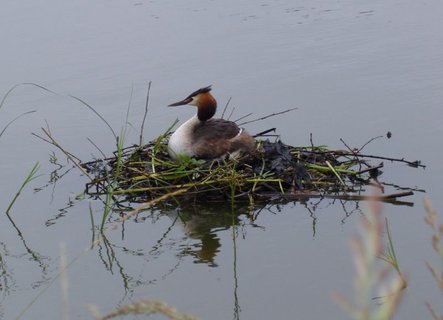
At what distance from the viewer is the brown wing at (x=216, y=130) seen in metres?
6.02

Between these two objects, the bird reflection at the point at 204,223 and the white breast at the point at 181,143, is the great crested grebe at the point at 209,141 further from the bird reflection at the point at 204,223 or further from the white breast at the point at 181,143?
the bird reflection at the point at 204,223

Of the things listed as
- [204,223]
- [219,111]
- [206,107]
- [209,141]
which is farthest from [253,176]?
[219,111]

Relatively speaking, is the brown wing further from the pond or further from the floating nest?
the pond

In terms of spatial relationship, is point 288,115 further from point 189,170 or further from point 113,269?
point 113,269

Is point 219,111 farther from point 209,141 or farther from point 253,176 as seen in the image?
point 253,176

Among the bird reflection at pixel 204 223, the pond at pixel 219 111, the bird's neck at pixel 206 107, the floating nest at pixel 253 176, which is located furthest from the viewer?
the bird's neck at pixel 206 107

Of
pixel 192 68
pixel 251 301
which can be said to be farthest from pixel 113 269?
pixel 192 68

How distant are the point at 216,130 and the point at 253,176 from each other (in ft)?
1.58

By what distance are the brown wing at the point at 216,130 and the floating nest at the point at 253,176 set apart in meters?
0.19

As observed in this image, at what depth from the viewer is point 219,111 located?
24.5 ft

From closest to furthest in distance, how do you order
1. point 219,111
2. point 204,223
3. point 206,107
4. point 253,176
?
point 204,223, point 253,176, point 206,107, point 219,111

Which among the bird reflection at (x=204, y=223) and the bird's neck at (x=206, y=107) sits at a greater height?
the bird's neck at (x=206, y=107)

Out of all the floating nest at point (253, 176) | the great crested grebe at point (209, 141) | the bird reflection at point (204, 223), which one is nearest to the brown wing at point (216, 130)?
the great crested grebe at point (209, 141)

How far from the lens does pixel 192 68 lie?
28.5 feet
